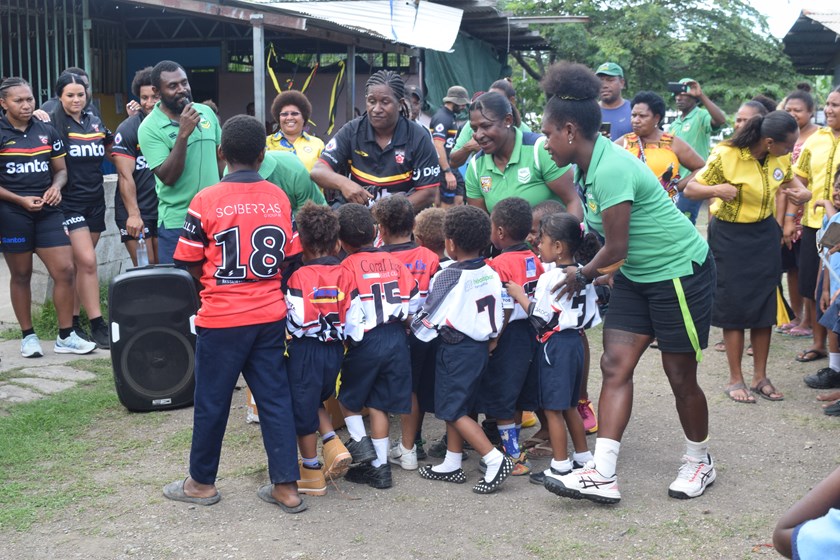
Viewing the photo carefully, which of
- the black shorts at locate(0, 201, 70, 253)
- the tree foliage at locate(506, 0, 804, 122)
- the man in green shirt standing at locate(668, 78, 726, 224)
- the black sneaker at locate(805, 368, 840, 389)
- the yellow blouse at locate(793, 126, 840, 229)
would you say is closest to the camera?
the black sneaker at locate(805, 368, 840, 389)

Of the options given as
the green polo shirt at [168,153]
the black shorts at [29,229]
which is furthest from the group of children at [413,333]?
the black shorts at [29,229]

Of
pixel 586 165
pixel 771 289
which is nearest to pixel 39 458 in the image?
pixel 586 165

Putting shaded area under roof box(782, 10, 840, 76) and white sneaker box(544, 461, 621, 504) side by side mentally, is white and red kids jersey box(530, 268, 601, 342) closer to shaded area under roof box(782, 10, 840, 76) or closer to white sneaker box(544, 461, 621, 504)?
white sneaker box(544, 461, 621, 504)

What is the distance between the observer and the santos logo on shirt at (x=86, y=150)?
284 inches

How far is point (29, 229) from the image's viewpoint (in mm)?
6836

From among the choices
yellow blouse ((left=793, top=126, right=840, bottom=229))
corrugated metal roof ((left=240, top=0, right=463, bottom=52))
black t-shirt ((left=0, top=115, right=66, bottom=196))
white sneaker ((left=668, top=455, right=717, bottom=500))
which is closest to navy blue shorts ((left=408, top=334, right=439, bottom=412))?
white sneaker ((left=668, top=455, right=717, bottom=500))

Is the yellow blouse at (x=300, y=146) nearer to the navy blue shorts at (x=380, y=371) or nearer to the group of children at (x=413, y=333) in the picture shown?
the group of children at (x=413, y=333)

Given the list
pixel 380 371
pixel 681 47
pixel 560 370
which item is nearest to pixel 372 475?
pixel 380 371

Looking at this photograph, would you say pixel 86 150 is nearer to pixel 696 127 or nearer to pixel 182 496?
pixel 182 496

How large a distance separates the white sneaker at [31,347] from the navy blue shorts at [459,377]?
380cm

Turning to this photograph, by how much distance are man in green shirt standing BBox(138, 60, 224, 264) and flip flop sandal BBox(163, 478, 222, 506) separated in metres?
1.98

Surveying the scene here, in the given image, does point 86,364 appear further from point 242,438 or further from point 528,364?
point 528,364

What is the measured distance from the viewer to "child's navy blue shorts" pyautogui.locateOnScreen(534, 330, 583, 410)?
185 inches

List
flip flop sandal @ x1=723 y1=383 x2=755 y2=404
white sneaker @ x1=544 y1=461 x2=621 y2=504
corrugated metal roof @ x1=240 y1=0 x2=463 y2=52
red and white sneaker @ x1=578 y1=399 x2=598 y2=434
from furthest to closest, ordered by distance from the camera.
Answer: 1. corrugated metal roof @ x1=240 y1=0 x2=463 y2=52
2. flip flop sandal @ x1=723 y1=383 x2=755 y2=404
3. red and white sneaker @ x1=578 y1=399 x2=598 y2=434
4. white sneaker @ x1=544 y1=461 x2=621 y2=504
